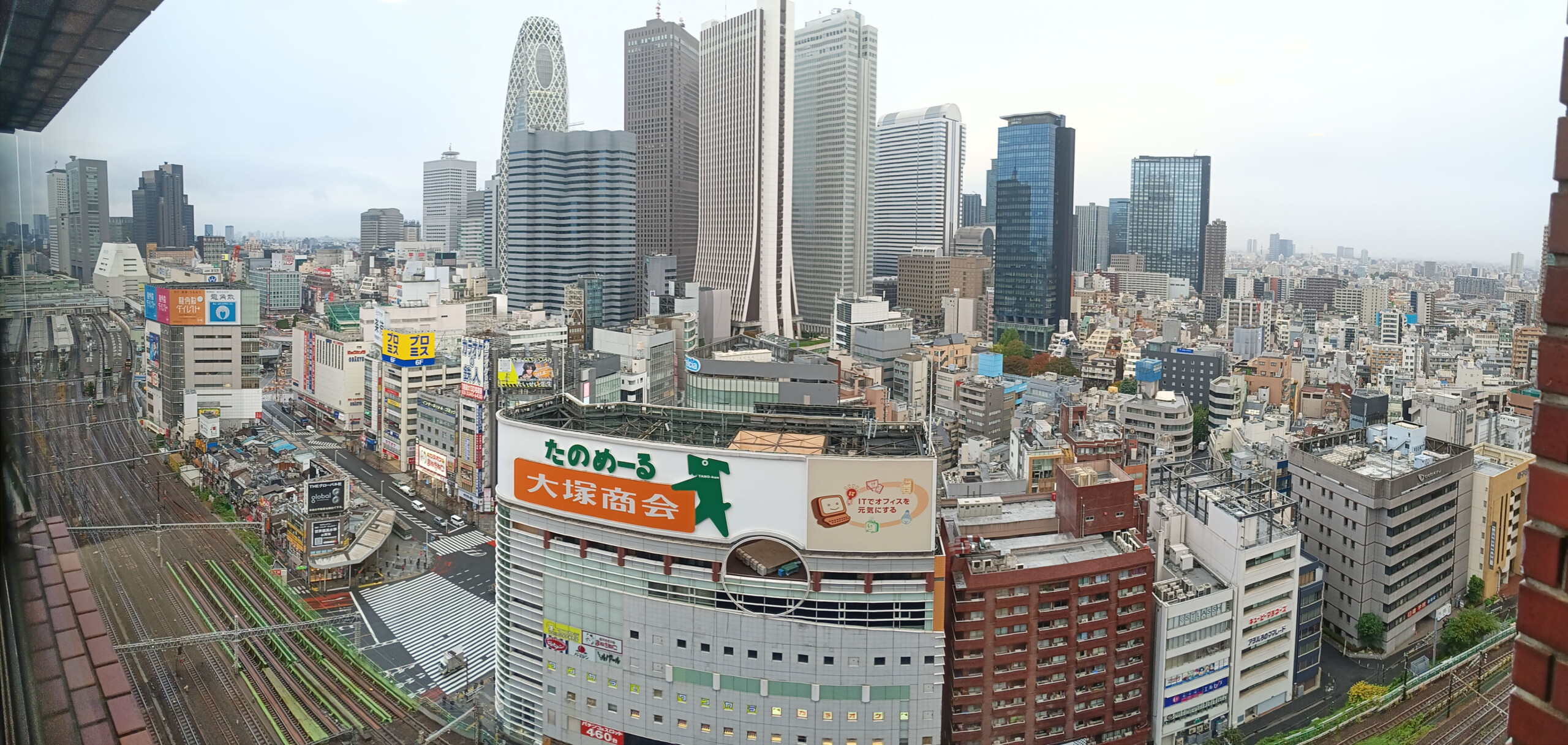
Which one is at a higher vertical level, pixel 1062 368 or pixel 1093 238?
pixel 1093 238

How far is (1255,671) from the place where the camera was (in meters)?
6.01

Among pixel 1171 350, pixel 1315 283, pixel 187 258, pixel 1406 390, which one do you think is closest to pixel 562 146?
pixel 1171 350

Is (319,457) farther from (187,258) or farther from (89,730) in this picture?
(89,730)

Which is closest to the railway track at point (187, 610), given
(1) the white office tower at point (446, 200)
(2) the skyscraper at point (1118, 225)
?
(1) the white office tower at point (446, 200)

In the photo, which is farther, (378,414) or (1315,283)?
(1315,283)

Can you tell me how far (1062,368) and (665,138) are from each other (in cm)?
1236

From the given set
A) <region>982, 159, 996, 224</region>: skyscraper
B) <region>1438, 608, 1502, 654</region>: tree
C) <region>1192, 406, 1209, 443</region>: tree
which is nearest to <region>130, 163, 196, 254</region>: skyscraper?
<region>1438, 608, 1502, 654</region>: tree

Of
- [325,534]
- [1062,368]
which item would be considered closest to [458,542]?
[325,534]

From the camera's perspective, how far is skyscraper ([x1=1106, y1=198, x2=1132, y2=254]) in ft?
100

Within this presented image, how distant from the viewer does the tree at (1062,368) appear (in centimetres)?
1650

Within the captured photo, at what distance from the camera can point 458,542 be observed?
919 cm

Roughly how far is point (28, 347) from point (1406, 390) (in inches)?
532

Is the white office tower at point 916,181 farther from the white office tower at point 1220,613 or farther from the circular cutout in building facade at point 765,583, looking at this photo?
the circular cutout in building facade at point 765,583

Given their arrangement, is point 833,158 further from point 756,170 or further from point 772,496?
point 772,496
